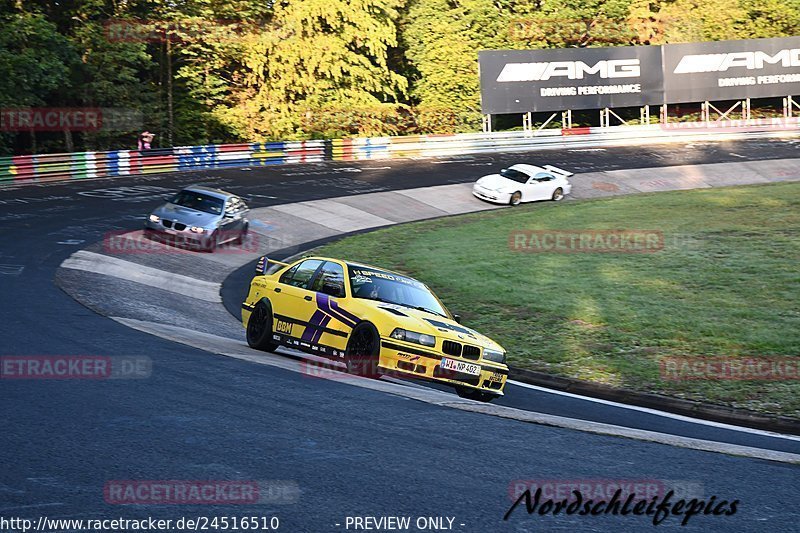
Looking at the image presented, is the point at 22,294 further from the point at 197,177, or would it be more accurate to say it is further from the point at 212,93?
the point at 212,93

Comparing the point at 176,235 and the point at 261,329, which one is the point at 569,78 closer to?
the point at 176,235

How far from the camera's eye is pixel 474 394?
11.6 meters

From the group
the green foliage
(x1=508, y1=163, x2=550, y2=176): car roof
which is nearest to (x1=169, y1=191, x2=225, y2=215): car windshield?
(x1=508, y1=163, x2=550, y2=176): car roof

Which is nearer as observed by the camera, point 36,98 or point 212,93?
point 36,98

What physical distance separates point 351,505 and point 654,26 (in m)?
58.1

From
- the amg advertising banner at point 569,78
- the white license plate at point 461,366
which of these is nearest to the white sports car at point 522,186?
the amg advertising banner at point 569,78

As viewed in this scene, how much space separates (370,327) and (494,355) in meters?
1.50

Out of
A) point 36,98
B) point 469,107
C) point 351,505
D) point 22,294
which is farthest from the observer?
point 469,107

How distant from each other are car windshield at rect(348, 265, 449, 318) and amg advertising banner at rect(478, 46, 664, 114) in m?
38.6

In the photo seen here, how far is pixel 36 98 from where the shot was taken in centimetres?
4344

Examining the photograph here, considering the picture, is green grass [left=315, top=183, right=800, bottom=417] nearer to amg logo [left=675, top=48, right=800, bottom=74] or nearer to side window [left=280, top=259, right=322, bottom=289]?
side window [left=280, top=259, right=322, bottom=289]

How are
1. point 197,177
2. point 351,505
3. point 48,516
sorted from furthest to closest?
point 197,177, point 351,505, point 48,516

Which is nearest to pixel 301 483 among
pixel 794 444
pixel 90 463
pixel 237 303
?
pixel 90 463

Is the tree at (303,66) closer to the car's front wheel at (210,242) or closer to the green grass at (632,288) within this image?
the green grass at (632,288)
